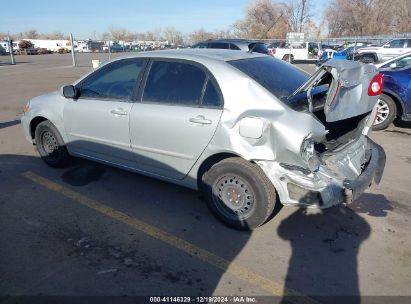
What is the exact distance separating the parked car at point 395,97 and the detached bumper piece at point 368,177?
3408 mm

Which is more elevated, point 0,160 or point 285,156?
point 285,156

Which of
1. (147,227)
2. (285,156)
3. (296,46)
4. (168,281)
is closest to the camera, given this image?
(168,281)

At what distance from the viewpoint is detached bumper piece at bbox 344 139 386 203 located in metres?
3.13

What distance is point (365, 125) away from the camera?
3.85 meters

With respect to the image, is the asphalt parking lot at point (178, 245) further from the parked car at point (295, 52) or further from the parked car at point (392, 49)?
the parked car at point (295, 52)

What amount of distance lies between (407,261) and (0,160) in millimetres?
5632

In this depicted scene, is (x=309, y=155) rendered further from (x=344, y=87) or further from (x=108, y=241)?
(x=108, y=241)

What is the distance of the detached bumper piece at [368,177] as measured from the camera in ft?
10.3

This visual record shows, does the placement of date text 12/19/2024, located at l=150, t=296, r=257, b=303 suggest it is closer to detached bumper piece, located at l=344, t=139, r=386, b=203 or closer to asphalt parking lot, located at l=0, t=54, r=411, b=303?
asphalt parking lot, located at l=0, t=54, r=411, b=303

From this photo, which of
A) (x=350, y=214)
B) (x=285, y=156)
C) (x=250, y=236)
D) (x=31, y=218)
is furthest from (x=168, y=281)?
(x=350, y=214)

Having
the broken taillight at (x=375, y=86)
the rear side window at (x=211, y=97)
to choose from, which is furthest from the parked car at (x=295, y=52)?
the rear side window at (x=211, y=97)

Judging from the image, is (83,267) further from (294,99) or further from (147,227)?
(294,99)

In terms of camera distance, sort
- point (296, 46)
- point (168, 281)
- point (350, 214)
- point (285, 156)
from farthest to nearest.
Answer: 1. point (296, 46)
2. point (350, 214)
3. point (285, 156)
4. point (168, 281)

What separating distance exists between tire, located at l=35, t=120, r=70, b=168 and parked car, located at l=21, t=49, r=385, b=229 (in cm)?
62
